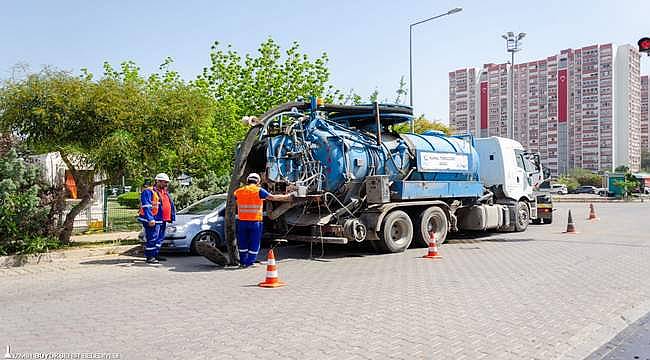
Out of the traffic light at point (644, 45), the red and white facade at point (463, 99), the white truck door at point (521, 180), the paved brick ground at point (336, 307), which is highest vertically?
the red and white facade at point (463, 99)

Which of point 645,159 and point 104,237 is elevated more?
point 645,159

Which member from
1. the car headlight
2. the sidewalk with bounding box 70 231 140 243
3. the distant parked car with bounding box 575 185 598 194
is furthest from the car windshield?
the distant parked car with bounding box 575 185 598 194

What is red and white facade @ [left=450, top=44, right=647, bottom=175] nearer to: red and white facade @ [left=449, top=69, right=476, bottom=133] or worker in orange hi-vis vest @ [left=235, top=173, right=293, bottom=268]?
red and white facade @ [left=449, top=69, right=476, bottom=133]

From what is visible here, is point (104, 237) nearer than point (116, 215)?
Yes

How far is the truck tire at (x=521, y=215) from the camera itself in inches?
658

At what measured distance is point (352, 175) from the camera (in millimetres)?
11562

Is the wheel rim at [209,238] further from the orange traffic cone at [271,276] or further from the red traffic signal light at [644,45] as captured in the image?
the red traffic signal light at [644,45]

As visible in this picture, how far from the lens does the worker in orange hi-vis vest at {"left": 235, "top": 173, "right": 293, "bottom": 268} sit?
989 centimetres

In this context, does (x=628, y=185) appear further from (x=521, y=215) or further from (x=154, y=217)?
(x=154, y=217)

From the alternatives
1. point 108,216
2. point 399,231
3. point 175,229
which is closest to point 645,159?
point 399,231

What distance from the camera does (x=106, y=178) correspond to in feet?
42.4

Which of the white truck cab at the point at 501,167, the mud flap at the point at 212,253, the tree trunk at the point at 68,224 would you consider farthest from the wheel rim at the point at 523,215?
the tree trunk at the point at 68,224

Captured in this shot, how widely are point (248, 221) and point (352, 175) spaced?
266 cm

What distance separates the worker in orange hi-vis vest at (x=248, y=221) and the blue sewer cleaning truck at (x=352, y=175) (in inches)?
9.7
